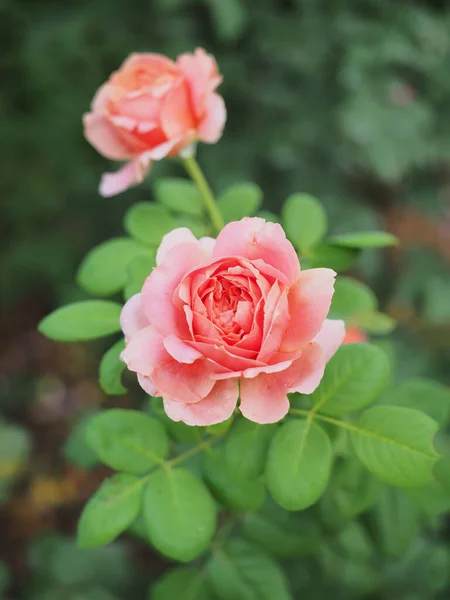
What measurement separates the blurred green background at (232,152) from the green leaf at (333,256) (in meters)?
1.01

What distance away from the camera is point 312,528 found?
2.88 ft

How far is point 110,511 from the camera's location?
2.25ft

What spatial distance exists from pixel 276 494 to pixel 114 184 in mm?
455

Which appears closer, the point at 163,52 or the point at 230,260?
the point at 230,260

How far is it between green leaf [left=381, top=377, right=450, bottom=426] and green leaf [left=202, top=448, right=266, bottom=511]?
9.6 inches

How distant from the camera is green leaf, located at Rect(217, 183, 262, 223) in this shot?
2.98 ft

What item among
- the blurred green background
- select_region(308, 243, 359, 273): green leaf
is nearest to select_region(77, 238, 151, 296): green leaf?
select_region(308, 243, 359, 273): green leaf

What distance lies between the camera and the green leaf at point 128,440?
721 mm

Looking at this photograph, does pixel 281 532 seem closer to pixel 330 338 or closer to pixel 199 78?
pixel 330 338

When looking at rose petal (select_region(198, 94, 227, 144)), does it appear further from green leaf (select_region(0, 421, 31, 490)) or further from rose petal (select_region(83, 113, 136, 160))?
green leaf (select_region(0, 421, 31, 490))

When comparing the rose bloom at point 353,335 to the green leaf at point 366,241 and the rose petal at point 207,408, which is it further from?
the rose petal at point 207,408

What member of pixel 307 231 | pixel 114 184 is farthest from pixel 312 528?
pixel 114 184

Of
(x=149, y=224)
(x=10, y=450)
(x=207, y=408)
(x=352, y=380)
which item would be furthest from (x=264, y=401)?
(x=10, y=450)

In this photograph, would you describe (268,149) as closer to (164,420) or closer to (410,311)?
(410,311)
